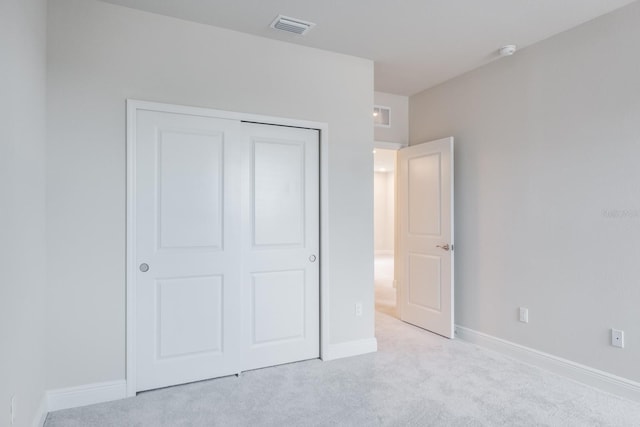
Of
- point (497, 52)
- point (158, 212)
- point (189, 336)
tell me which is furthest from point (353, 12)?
point (189, 336)

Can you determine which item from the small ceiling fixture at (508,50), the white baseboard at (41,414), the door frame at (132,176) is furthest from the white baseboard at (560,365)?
the white baseboard at (41,414)

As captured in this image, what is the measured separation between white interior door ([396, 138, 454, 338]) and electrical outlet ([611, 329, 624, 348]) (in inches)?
53.1

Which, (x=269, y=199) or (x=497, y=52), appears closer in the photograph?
(x=269, y=199)

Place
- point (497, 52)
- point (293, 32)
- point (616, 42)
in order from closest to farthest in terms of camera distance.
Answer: point (616, 42) → point (293, 32) → point (497, 52)

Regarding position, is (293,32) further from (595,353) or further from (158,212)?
(595,353)

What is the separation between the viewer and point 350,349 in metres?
3.35

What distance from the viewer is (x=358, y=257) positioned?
3459mm

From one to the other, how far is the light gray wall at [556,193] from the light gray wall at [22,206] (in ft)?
11.7

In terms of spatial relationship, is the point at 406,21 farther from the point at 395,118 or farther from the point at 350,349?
the point at 350,349

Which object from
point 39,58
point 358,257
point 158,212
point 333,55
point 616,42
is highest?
point 333,55

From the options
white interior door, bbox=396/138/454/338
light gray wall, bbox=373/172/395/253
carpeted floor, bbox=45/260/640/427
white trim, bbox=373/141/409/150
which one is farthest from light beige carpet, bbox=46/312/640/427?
light gray wall, bbox=373/172/395/253

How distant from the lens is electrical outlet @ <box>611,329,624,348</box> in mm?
2592

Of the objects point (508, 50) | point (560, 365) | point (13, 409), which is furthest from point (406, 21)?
point (13, 409)

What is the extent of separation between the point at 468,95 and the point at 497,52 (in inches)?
21.9
